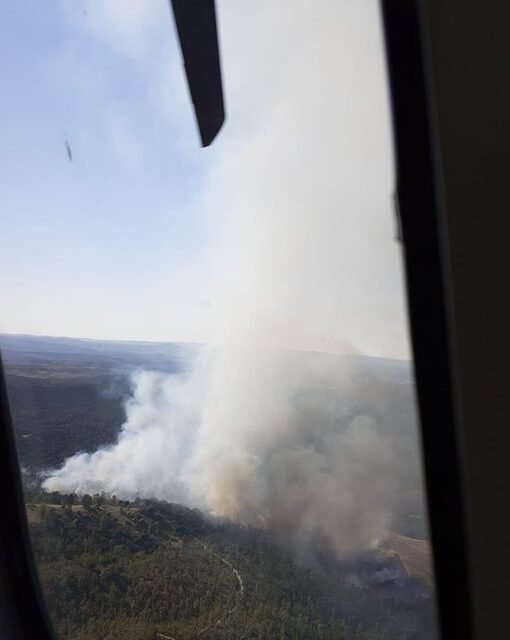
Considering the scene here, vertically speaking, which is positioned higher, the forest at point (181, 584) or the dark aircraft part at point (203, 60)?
the dark aircraft part at point (203, 60)

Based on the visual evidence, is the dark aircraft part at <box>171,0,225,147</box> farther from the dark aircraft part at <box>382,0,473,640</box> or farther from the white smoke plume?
the dark aircraft part at <box>382,0,473,640</box>

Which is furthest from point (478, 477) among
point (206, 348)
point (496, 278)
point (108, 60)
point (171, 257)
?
point (108, 60)

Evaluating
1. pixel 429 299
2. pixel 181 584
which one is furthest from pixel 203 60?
pixel 181 584

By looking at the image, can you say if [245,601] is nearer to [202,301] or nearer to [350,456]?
[350,456]

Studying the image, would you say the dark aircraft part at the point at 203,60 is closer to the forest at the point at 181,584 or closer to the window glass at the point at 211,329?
the window glass at the point at 211,329

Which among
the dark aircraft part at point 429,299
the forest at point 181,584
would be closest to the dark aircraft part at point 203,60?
the dark aircraft part at point 429,299

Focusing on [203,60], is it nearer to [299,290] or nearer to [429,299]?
[299,290]

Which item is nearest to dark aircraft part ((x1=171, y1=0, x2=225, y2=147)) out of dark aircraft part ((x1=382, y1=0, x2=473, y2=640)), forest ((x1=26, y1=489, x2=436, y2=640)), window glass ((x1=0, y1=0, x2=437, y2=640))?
window glass ((x1=0, y1=0, x2=437, y2=640))

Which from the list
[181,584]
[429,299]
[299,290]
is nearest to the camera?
[429,299]
